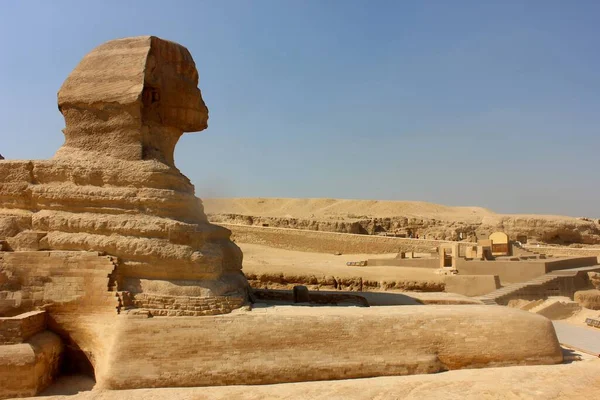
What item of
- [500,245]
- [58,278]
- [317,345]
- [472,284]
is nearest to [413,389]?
[317,345]

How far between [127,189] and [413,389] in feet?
17.7

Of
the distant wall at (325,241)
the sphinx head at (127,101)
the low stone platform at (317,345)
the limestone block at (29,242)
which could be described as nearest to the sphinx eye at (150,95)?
the sphinx head at (127,101)

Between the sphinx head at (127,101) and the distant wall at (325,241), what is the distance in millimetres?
18460

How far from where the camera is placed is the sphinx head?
8547mm

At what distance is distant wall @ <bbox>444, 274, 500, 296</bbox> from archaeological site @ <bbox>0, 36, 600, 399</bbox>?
395 centimetres

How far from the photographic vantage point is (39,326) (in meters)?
7.35

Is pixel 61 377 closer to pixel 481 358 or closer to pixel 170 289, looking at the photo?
pixel 170 289

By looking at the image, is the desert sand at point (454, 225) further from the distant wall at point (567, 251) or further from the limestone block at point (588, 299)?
the limestone block at point (588, 299)

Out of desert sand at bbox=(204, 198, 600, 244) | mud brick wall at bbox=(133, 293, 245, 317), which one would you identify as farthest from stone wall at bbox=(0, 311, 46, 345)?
desert sand at bbox=(204, 198, 600, 244)

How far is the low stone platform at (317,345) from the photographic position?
22.7ft

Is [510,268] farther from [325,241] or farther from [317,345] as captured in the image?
[325,241]

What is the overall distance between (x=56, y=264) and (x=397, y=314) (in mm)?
5378

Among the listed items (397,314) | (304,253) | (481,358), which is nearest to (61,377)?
(397,314)

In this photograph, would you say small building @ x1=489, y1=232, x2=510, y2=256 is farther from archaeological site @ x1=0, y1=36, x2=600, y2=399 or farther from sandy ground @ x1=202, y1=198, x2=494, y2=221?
sandy ground @ x1=202, y1=198, x2=494, y2=221
